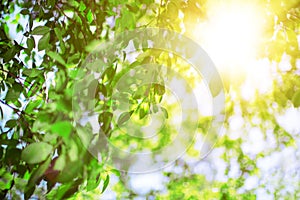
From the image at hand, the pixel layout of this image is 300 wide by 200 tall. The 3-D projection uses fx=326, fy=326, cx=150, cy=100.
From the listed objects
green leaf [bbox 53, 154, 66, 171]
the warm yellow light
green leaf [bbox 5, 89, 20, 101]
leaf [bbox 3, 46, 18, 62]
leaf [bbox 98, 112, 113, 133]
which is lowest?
green leaf [bbox 53, 154, 66, 171]

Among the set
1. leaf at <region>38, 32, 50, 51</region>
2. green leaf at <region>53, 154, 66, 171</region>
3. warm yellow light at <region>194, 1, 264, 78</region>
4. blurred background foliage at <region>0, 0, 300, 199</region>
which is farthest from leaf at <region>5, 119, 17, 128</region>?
warm yellow light at <region>194, 1, 264, 78</region>

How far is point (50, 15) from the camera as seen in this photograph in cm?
115

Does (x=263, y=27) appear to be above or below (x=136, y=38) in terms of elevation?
above

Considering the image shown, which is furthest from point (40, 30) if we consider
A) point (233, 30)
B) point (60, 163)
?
point (233, 30)

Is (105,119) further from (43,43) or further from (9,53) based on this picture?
(9,53)

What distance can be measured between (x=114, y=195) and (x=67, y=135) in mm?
4333

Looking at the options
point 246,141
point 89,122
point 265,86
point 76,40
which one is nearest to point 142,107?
point 76,40

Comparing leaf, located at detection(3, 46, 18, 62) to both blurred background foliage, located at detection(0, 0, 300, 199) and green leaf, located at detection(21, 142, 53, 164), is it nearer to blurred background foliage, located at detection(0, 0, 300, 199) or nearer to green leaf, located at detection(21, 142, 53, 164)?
blurred background foliage, located at detection(0, 0, 300, 199)

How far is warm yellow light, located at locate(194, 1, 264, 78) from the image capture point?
111 cm

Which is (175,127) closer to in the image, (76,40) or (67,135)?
(76,40)

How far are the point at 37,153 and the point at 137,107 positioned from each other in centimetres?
52

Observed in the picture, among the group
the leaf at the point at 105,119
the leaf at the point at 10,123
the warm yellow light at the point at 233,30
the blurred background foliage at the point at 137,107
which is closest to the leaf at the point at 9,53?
the blurred background foliage at the point at 137,107

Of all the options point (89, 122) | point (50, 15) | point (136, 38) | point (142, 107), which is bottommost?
point (89, 122)

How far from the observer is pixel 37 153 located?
43cm
